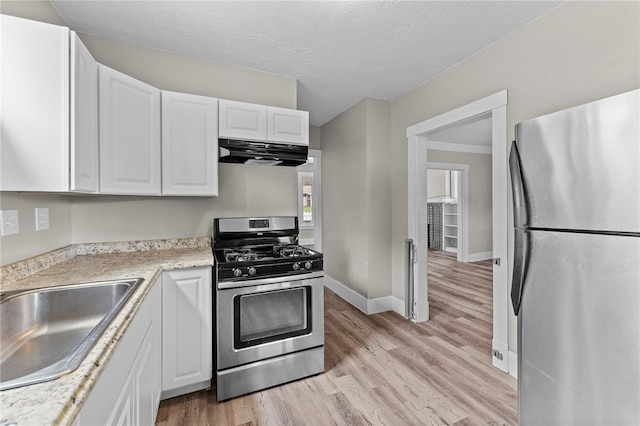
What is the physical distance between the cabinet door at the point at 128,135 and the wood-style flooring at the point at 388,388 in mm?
1505

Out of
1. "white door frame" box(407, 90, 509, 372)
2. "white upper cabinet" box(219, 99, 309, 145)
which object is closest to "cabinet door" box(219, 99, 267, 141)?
"white upper cabinet" box(219, 99, 309, 145)

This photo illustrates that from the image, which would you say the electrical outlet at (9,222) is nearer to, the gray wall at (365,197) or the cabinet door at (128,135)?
the cabinet door at (128,135)

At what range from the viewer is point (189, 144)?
2.12m

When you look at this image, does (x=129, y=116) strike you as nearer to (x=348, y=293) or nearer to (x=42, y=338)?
(x=42, y=338)

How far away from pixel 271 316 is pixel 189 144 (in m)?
1.43

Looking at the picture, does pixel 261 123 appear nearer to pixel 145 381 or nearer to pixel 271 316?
pixel 271 316

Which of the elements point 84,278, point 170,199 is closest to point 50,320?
point 84,278

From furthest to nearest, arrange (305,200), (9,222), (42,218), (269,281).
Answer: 1. (305,200)
2. (269,281)
3. (42,218)
4. (9,222)

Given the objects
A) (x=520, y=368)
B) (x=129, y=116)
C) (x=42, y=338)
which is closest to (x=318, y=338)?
(x=520, y=368)

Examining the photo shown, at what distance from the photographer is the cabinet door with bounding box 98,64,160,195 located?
1.71 m

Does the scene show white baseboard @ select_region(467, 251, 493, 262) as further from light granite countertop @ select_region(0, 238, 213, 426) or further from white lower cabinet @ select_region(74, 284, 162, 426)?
white lower cabinet @ select_region(74, 284, 162, 426)

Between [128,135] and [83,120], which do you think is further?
[128,135]

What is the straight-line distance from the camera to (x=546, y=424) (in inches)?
50.2

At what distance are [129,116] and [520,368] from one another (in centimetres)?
275
